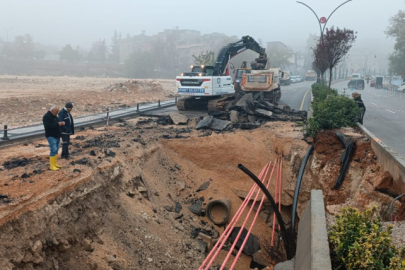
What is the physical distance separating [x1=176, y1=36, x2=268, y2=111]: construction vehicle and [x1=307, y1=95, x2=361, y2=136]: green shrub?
655cm

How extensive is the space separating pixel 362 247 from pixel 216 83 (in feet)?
50.0

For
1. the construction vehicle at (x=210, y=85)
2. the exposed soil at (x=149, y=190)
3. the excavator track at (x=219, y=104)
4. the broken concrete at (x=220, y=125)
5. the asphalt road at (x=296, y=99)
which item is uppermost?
the construction vehicle at (x=210, y=85)

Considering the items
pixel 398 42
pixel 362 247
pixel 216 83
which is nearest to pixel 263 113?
pixel 216 83

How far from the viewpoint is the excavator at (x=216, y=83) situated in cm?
1855

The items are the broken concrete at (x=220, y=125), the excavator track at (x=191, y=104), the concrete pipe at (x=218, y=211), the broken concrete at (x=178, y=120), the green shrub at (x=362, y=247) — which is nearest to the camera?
the green shrub at (x=362, y=247)

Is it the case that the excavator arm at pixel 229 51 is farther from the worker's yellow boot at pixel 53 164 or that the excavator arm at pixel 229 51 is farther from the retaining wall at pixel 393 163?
the worker's yellow boot at pixel 53 164

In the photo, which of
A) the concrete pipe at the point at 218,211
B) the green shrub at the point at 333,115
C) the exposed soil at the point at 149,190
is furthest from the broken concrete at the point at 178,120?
the concrete pipe at the point at 218,211

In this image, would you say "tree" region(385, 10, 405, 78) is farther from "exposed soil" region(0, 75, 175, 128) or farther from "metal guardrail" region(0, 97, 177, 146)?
"metal guardrail" region(0, 97, 177, 146)

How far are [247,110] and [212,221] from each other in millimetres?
7516

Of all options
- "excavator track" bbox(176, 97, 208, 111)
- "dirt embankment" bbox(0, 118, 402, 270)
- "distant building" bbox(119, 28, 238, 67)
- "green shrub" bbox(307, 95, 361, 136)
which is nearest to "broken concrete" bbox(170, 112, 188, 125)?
"dirt embankment" bbox(0, 118, 402, 270)

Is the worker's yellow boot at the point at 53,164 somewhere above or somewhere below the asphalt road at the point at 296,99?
below

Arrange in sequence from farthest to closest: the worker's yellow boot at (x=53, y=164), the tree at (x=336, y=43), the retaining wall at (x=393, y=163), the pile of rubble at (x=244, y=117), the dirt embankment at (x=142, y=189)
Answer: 1. the tree at (x=336, y=43)
2. the pile of rubble at (x=244, y=117)
3. the worker's yellow boot at (x=53, y=164)
4. the retaining wall at (x=393, y=163)
5. the dirt embankment at (x=142, y=189)

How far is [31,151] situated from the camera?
1034 centimetres

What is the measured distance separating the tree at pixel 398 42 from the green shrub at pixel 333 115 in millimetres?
45922
